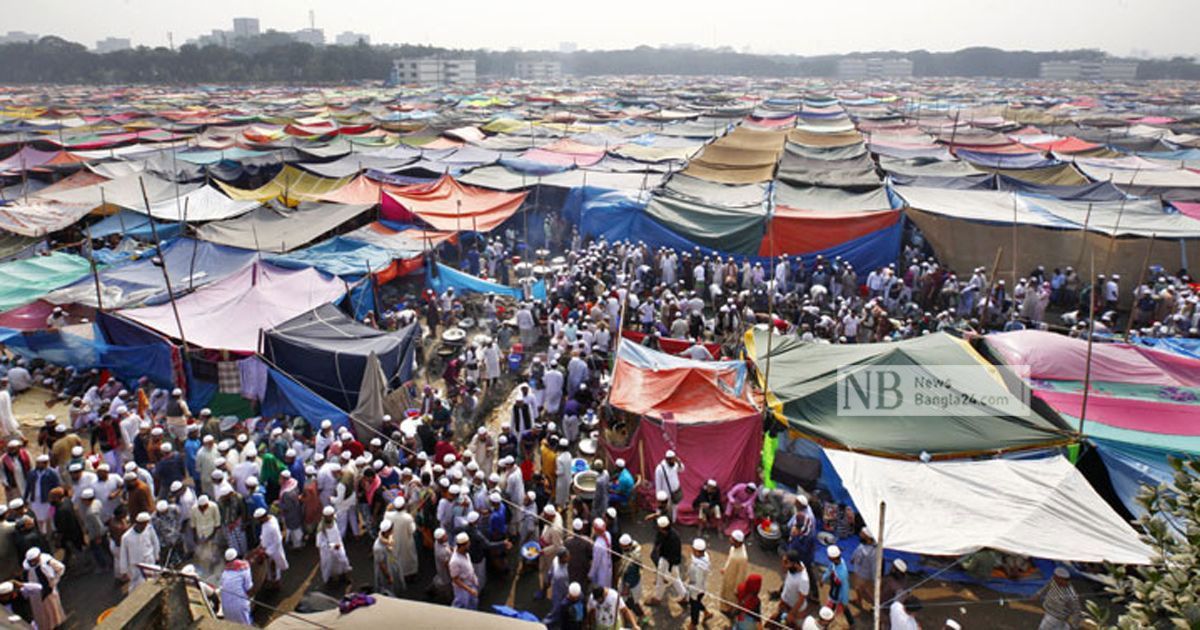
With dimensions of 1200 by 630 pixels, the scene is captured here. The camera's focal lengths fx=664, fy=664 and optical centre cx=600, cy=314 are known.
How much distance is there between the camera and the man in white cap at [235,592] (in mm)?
6492

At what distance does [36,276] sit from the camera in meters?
13.7

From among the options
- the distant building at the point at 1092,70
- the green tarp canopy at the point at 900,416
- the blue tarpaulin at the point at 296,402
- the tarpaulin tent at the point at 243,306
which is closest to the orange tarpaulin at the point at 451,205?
the tarpaulin tent at the point at 243,306

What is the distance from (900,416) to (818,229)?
369 inches

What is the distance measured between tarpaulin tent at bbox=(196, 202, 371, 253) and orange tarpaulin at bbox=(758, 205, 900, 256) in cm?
1105

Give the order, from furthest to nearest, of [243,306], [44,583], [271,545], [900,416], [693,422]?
1. [243,306]
2. [693,422]
3. [900,416]
4. [271,545]
5. [44,583]

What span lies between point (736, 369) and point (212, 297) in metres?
9.54

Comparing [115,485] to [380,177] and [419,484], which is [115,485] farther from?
[380,177]

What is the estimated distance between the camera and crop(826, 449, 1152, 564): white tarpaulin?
6.17m

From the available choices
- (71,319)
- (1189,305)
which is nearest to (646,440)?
(71,319)

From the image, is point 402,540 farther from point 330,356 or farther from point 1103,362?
point 1103,362

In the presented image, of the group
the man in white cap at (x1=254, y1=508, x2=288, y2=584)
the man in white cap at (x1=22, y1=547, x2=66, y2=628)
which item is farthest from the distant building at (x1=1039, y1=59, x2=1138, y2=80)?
the man in white cap at (x1=22, y1=547, x2=66, y2=628)

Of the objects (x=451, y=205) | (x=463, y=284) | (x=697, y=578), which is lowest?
(x=697, y=578)

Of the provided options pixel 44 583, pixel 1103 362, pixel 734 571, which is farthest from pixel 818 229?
pixel 44 583

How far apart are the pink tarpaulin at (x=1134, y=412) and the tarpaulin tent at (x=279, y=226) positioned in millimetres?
15297
